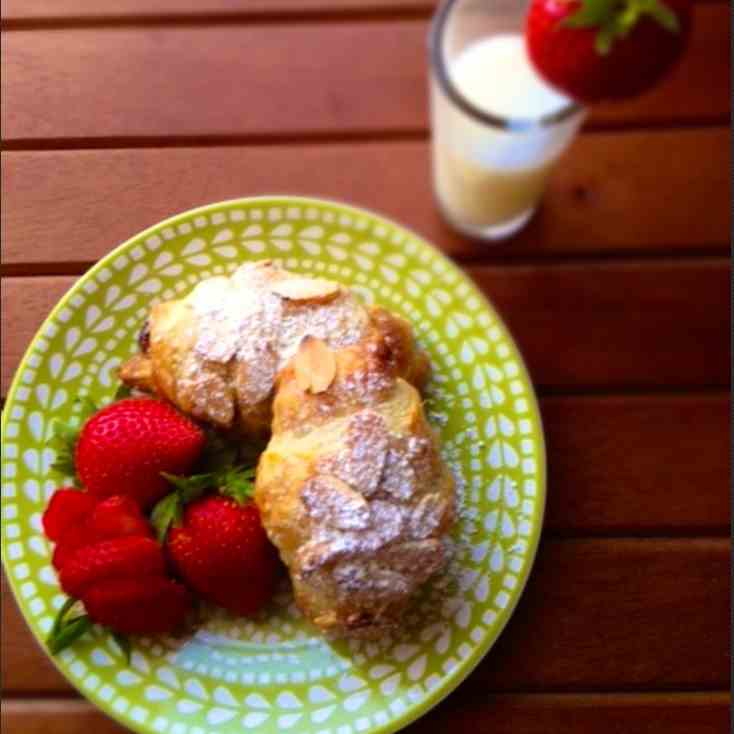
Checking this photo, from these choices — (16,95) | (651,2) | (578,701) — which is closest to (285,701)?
(578,701)

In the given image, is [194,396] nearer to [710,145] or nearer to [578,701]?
[578,701]

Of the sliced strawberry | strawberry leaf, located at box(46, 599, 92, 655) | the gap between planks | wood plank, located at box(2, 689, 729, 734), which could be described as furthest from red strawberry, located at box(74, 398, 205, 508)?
the gap between planks

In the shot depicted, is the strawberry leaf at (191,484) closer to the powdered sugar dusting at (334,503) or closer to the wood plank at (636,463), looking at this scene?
the powdered sugar dusting at (334,503)

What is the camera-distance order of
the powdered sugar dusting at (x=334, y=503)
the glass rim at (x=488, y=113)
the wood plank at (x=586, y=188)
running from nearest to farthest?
the powdered sugar dusting at (x=334, y=503)
the glass rim at (x=488, y=113)
the wood plank at (x=586, y=188)

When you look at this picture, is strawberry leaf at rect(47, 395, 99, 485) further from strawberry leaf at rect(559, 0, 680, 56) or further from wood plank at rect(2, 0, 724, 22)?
strawberry leaf at rect(559, 0, 680, 56)

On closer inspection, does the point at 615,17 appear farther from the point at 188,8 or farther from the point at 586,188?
the point at 188,8

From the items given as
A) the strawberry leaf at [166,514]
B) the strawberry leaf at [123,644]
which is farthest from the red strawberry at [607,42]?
the strawberry leaf at [123,644]

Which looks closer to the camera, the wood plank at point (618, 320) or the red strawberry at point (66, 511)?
the red strawberry at point (66, 511)
